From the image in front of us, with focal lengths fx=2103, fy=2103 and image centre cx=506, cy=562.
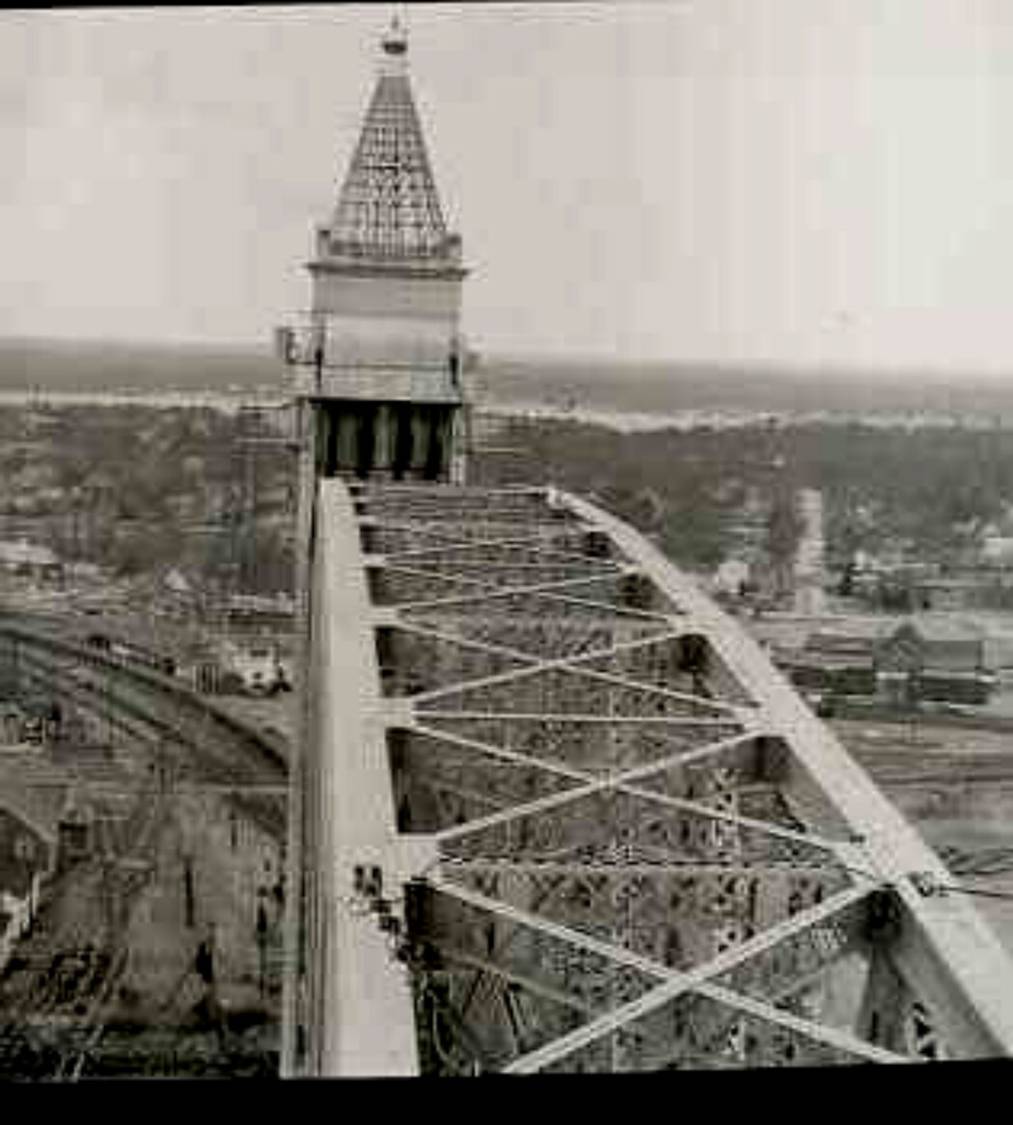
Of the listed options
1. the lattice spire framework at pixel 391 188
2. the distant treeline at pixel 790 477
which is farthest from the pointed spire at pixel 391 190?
the distant treeline at pixel 790 477

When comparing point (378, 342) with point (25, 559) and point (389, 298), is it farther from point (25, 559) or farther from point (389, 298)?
point (25, 559)

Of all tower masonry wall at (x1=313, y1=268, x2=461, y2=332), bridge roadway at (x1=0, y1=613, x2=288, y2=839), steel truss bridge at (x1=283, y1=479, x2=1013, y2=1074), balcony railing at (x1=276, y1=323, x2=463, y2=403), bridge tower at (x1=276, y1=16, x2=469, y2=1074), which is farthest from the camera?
balcony railing at (x1=276, y1=323, x2=463, y2=403)

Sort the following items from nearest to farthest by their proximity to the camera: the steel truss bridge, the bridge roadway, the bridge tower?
the steel truss bridge, the bridge tower, the bridge roadway

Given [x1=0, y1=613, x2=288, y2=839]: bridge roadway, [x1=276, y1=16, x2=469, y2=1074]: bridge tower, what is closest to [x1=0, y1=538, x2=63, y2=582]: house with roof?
[x1=0, y1=613, x2=288, y2=839]: bridge roadway

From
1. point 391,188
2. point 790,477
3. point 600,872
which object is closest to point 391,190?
point 391,188

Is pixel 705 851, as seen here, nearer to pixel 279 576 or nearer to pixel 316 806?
pixel 316 806

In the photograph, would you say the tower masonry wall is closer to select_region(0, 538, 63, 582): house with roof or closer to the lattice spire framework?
the lattice spire framework

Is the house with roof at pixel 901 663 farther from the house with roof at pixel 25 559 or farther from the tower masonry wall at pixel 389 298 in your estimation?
the house with roof at pixel 25 559

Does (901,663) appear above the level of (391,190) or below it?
below
